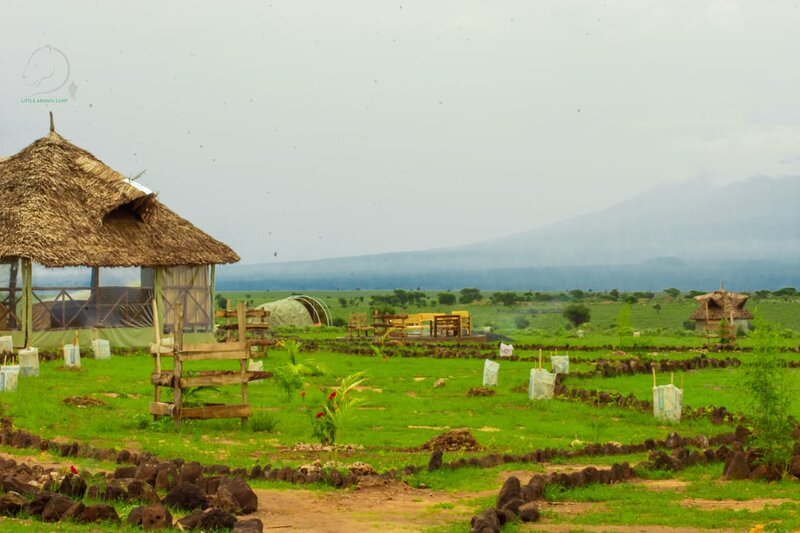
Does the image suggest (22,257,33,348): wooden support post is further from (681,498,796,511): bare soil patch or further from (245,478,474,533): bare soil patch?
(681,498,796,511): bare soil patch

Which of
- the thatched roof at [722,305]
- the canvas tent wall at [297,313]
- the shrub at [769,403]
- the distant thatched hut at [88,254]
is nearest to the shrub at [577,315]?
the thatched roof at [722,305]

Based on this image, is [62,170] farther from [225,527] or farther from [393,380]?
[225,527]

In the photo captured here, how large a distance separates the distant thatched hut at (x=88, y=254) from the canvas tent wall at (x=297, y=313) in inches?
563

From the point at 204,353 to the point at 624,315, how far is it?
1854 centimetres

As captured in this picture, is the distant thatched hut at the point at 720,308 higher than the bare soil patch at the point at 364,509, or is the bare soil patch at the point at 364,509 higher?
the distant thatched hut at the point at 720,308

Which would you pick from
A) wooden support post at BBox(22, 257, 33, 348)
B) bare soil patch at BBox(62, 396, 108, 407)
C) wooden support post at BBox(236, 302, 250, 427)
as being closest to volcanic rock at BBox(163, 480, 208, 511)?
wooden support post at BBox(236, 302, 250, 427)

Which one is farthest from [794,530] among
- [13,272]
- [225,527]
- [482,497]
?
[13,272]

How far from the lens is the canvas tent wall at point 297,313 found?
55.8 meters

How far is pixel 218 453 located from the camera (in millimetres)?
14680

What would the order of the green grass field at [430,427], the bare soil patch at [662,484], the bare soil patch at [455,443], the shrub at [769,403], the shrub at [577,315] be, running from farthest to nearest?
the shrub at [577,315] → the bare soil patch at [455,443] → the shrub at [769,403] → the bare soil patch at [662,484] → the green grass field at [430,427]

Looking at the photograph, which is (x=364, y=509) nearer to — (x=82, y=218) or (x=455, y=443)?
(x=455, y=443)

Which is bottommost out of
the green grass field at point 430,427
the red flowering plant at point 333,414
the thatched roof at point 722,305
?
the green grass field at point 430,427

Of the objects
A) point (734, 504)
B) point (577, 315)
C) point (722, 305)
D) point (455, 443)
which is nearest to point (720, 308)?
point (722, 305)

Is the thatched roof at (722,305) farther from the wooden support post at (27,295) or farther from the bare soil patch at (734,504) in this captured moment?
the bare soil patch at (734,504)
